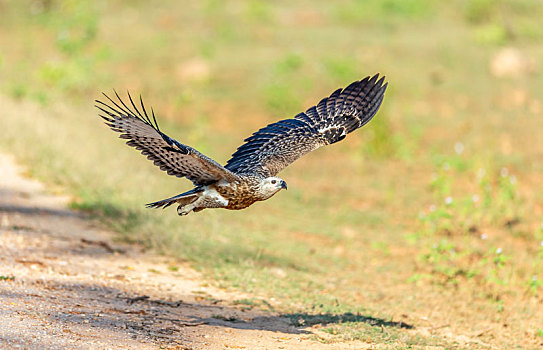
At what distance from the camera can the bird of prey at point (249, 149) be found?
5480mm

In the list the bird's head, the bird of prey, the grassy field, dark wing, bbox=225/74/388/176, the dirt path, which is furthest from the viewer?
the grassy field

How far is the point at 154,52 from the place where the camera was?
21.3 metres

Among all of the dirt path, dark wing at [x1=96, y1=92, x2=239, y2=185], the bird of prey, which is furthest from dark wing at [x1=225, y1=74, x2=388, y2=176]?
the dirt path

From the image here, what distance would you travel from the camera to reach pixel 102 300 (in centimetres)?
629

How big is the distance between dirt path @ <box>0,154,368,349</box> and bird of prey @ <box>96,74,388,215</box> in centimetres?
95

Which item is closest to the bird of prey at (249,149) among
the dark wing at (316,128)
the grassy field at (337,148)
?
the dark wing at (316,128)

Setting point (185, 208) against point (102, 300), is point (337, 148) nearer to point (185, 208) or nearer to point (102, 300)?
point (185, 208)

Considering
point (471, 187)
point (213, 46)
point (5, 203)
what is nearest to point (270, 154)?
point (5, 203)

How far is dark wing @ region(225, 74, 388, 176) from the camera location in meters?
7.12

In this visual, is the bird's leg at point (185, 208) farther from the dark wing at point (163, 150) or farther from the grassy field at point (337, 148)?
the grassy field at point (337, 148)

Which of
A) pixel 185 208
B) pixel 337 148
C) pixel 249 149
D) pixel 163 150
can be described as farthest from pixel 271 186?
pixel 337 148

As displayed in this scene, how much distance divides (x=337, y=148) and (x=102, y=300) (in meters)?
9.41

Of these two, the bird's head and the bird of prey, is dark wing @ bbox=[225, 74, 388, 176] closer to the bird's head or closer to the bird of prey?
the bird of prey

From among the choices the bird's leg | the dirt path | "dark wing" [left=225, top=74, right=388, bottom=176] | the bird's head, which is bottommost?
the dirt path
